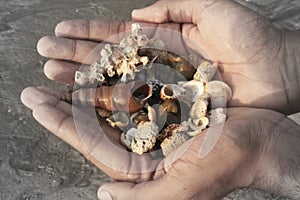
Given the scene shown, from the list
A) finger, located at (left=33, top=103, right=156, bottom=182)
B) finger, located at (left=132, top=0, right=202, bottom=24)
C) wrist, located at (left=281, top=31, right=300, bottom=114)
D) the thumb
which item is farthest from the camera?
finger, located at (left=132, top=0, right=202, bottom=24)

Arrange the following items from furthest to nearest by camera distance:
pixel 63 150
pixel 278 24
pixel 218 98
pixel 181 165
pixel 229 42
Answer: pixel 278 24 → pixel 63 150 → pixel 229 42 → pixel 218 98 → pixel 181 165

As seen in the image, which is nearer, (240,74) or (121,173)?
(121,173)

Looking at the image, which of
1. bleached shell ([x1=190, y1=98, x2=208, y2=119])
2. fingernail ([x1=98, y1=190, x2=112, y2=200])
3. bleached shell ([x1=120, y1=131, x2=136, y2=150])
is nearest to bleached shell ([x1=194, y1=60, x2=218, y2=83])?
bleached shell ([x1=190, y1=98, x2=208, y2=119])

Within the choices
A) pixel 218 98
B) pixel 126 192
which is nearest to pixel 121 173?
pixel 126 192

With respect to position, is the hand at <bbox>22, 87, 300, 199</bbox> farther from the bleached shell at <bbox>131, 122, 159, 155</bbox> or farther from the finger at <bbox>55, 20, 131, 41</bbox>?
the finger at <bbox>55, 20, 131, 41</bbox>

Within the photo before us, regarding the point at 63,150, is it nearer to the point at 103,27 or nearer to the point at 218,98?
the point at 103,27

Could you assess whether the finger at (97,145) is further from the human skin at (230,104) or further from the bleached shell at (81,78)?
the bleached shell at (81,78)
